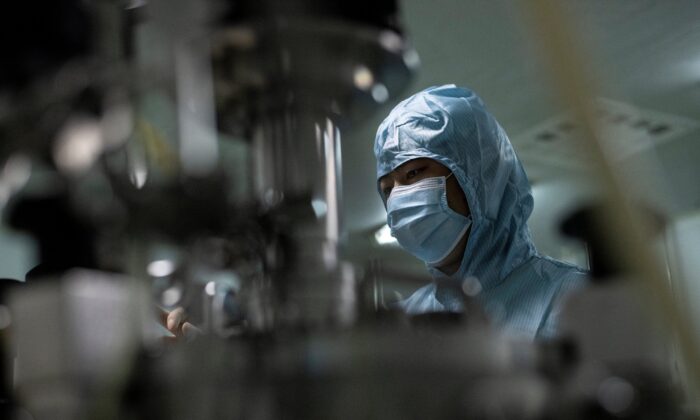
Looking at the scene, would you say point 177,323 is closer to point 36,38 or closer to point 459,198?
point 36,38

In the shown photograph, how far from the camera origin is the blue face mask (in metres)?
1.66

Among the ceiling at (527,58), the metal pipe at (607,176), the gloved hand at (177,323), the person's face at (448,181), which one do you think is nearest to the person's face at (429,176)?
the person's face at (448,181)

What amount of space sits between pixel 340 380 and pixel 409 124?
55.1 inches

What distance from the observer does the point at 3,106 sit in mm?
493

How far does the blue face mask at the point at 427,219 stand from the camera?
166 cm

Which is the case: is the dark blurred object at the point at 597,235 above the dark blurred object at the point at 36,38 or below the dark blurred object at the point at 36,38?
below

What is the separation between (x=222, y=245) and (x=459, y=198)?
52.0 inches

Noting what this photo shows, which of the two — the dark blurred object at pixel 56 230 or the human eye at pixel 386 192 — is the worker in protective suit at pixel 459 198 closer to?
the human eye at pixel 386 192

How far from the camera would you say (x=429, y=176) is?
1691mm

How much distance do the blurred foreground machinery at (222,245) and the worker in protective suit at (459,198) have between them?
1168 millimetres

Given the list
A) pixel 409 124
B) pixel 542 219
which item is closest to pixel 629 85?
pixel 542 219

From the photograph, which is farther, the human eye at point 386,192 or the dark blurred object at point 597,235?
the human eye at point 386,192

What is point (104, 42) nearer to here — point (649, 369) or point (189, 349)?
point (189, 349)

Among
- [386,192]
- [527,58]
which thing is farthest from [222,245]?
[527,58]
